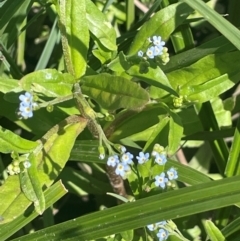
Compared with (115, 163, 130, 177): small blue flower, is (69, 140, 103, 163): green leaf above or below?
below

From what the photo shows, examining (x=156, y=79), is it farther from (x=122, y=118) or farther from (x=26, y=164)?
(x=26, y=164)

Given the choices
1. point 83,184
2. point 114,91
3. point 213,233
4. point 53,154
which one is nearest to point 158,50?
point 114,91

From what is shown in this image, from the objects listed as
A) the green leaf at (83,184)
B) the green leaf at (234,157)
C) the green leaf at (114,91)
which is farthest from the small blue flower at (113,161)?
the green leaf at (83,184)

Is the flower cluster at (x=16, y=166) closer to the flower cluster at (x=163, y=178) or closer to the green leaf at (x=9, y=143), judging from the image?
the green leaf at (x=9, y=143)

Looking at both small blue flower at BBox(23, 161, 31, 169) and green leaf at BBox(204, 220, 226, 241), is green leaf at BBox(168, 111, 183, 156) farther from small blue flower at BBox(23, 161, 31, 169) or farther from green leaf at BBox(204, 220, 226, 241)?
small blue flower at BBox(23, 161, 31, 169)

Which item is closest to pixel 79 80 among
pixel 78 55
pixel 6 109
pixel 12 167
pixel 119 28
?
pixel 78 55

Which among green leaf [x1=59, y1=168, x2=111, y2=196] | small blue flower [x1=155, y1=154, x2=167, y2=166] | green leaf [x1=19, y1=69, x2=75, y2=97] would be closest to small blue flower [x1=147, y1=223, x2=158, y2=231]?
small blue flower [x1=155, y1=154, x2=167, y2=166]
